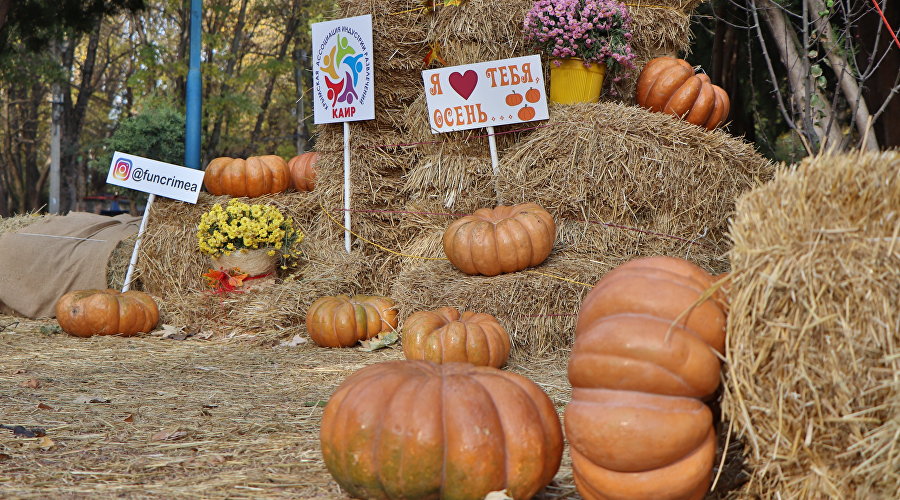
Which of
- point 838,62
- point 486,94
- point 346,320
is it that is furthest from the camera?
point 486,94

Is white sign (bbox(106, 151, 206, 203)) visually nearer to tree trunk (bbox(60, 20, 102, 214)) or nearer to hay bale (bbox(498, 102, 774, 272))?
hay bale (bbox(498, 102, 774, 272))

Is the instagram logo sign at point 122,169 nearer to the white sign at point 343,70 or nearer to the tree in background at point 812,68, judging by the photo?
the white sign at point 343,70

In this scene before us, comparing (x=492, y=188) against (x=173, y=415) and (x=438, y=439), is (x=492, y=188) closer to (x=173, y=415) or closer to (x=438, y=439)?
(x=173, y=415)

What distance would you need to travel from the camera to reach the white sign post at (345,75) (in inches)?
245

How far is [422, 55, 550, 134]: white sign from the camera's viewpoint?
213 inches

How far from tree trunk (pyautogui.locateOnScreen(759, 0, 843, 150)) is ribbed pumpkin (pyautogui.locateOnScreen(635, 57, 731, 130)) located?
587mm

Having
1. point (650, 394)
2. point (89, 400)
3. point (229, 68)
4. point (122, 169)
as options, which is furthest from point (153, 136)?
point (229, 68)

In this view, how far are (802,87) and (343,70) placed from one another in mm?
3471

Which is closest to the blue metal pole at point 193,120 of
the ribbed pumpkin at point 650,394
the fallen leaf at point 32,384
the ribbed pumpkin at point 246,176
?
the ribbed pumpkin at point 246,176

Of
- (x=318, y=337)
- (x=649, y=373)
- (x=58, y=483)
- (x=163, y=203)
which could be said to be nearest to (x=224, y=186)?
(x=163, y=203)

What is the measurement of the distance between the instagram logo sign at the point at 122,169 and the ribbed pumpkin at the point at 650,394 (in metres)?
5.62

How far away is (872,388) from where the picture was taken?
1698 mm

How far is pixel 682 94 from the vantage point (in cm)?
546

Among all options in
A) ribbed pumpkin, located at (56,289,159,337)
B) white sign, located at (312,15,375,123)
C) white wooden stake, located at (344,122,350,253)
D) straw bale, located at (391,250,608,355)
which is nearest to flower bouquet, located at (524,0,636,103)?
white sign, located at (312,15,375,123)
